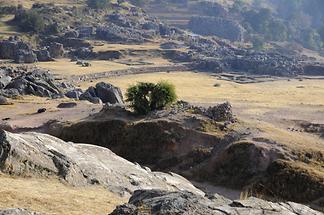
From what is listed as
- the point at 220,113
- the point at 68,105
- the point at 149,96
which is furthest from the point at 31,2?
the point at 220,113

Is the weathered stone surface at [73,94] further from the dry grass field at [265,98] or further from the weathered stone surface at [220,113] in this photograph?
the weathered stone surface at [220,113]

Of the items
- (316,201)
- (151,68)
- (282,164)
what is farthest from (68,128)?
(151,68)

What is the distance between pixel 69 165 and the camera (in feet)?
70.3

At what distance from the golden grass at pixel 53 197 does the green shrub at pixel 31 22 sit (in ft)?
410

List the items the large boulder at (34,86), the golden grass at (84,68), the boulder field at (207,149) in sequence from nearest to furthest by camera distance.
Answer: the boulder field at (207,149), the large boulder at (34,86), the golden grass at (84,68)

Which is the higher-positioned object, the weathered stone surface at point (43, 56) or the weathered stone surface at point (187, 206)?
the weathered stone surface at point (187, 206)

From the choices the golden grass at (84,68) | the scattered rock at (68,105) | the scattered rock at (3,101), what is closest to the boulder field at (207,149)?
the scattered rock at (68,105)

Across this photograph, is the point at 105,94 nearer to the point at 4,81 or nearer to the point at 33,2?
the point at 4,81

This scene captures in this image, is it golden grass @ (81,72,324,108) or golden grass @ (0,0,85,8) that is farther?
golden grass @ (0,0,85,8)

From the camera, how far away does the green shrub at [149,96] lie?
146 feet

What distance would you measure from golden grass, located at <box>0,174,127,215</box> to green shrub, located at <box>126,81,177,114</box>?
24.1m

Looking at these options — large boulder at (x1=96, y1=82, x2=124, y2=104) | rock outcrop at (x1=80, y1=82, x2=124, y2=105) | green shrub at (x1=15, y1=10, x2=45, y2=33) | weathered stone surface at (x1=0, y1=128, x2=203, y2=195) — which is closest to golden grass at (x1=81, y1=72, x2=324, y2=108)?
large boulder at (x1=96, y1=82, x2=124, y2=104)

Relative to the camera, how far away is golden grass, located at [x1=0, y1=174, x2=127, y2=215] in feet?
53.9

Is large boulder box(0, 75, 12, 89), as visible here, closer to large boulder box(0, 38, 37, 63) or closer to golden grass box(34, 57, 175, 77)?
golden grass box(34, 57, 175, 77)
